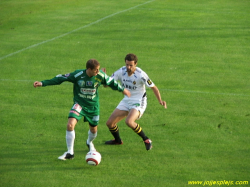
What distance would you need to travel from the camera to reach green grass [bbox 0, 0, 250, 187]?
29.0 feet

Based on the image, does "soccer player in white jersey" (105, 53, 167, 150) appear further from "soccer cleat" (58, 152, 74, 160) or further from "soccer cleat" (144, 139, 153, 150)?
"soccer cleat" (58, 152, 74, 160)

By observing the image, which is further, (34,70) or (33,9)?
(33,9)

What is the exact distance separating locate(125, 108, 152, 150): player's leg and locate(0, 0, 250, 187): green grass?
0.83ft

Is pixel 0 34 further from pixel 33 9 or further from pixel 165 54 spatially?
pixel 165 54

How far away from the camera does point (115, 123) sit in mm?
9836

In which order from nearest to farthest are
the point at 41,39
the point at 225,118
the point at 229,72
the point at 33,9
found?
the point at 225,118, the point at 229,72, the point at 41,39, the point at 33,9

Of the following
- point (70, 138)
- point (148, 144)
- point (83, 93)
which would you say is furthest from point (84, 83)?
point (148, 144)

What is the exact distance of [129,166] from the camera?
8.97m

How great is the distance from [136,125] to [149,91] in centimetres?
442

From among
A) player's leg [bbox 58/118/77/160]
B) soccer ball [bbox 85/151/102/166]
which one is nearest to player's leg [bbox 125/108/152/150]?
soccer ball [bbox 85/151/102/166]

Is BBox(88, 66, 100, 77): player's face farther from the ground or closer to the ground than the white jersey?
farther from the ground

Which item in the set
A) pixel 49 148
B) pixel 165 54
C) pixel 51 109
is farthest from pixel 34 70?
pixel 49 148

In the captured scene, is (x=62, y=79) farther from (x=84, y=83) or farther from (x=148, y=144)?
(x=148, y=144)

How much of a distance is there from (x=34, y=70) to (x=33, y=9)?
10.5 metres
